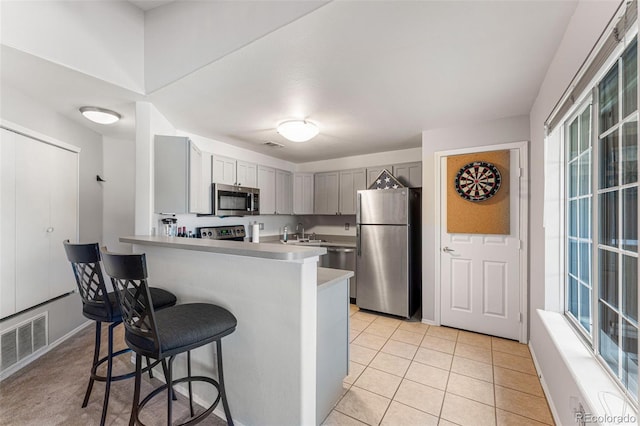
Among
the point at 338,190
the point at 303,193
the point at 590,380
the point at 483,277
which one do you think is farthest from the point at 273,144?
the point at 590,380

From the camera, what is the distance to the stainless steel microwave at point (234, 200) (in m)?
3.52

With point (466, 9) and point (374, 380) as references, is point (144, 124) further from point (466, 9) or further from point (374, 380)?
point (374, 380)

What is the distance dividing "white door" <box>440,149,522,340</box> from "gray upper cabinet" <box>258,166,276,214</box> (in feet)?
8.53

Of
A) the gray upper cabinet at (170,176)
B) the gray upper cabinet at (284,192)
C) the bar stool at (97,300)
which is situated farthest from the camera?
the gray upper cabinet at (284,192)

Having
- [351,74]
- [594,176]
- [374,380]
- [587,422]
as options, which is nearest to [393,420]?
[374,380]

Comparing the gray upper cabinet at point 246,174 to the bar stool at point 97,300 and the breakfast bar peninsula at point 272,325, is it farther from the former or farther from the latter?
→ the bar stool at point 97,300

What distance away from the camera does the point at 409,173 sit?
13.0 feet

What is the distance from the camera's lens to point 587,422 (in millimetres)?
1142

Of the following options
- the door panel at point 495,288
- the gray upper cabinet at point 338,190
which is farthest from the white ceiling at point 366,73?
the door panel at point 495,288

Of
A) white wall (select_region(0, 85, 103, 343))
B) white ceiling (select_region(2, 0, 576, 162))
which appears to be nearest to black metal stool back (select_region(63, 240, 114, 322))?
white wall (select_region(0, 85, 103, 343))

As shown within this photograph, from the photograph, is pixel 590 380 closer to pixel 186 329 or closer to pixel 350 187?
pixel 186 329

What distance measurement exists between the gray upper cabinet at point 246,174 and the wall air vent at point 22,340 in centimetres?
246

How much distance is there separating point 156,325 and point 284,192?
3.62 m

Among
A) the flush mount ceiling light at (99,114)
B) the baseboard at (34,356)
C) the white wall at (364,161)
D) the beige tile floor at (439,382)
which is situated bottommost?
the beige tile floor at (439,382)
